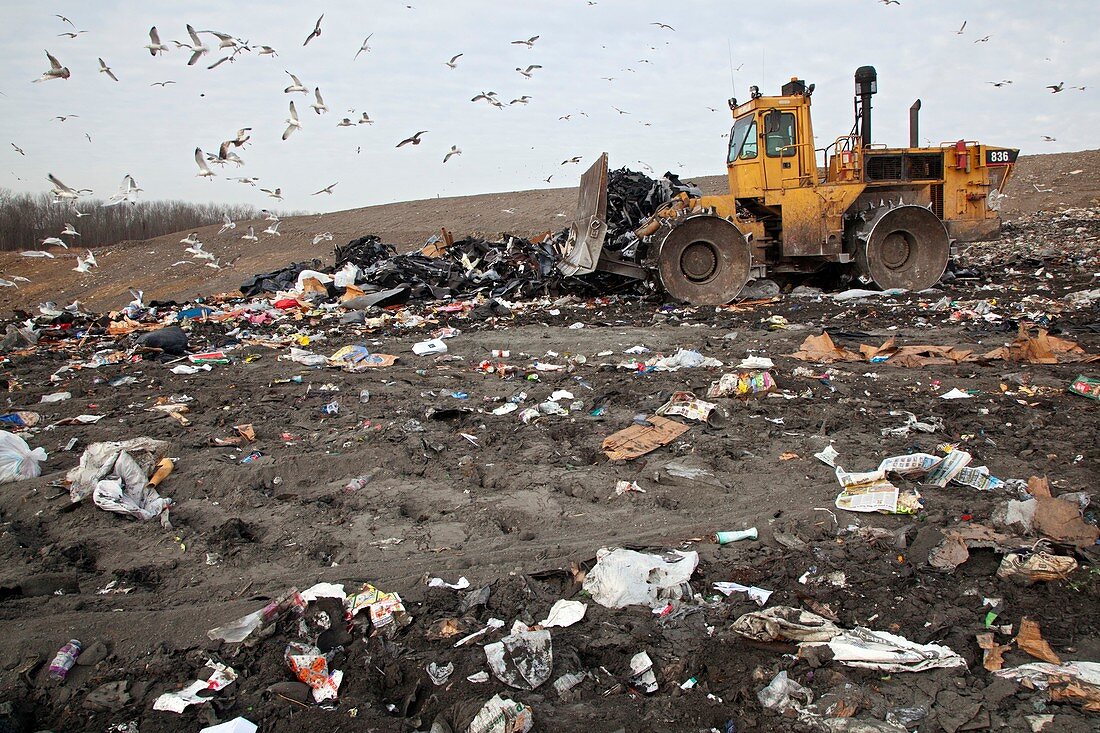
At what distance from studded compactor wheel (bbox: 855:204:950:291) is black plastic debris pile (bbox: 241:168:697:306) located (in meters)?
2.70

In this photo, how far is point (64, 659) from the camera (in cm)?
225

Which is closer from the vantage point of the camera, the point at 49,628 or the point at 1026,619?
the point at 1026,619

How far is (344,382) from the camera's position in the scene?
5.63 meters

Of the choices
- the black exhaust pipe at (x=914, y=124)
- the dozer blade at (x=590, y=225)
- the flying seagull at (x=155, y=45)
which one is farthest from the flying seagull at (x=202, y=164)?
the black exhaust pipe at (x=914, y=124)

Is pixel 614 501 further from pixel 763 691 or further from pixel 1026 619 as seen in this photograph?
pixel 1026 619

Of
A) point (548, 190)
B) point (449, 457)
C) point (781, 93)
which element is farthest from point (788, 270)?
point (548, 190)

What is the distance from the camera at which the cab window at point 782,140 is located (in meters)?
8.94

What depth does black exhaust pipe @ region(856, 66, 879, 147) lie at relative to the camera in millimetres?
9031

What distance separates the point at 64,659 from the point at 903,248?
9803 millimetres

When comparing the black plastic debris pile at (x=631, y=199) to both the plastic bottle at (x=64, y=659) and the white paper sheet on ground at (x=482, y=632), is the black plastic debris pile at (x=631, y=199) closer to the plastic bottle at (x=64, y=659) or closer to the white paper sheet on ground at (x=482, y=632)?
the white paper sheet on ground at (x=482, y=632)

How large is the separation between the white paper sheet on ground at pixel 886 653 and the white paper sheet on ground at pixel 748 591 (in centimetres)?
27

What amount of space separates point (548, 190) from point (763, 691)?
97.9ft

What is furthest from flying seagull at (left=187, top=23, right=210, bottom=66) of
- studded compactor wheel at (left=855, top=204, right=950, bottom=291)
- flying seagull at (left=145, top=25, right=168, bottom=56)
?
studded compactor wheel at (left=855, top=204, right=950, bottom=291)

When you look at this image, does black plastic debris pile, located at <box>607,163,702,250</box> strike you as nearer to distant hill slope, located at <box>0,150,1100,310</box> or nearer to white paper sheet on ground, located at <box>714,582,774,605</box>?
white paper sheet on ground, located at <box>714,582,774,605</box>
